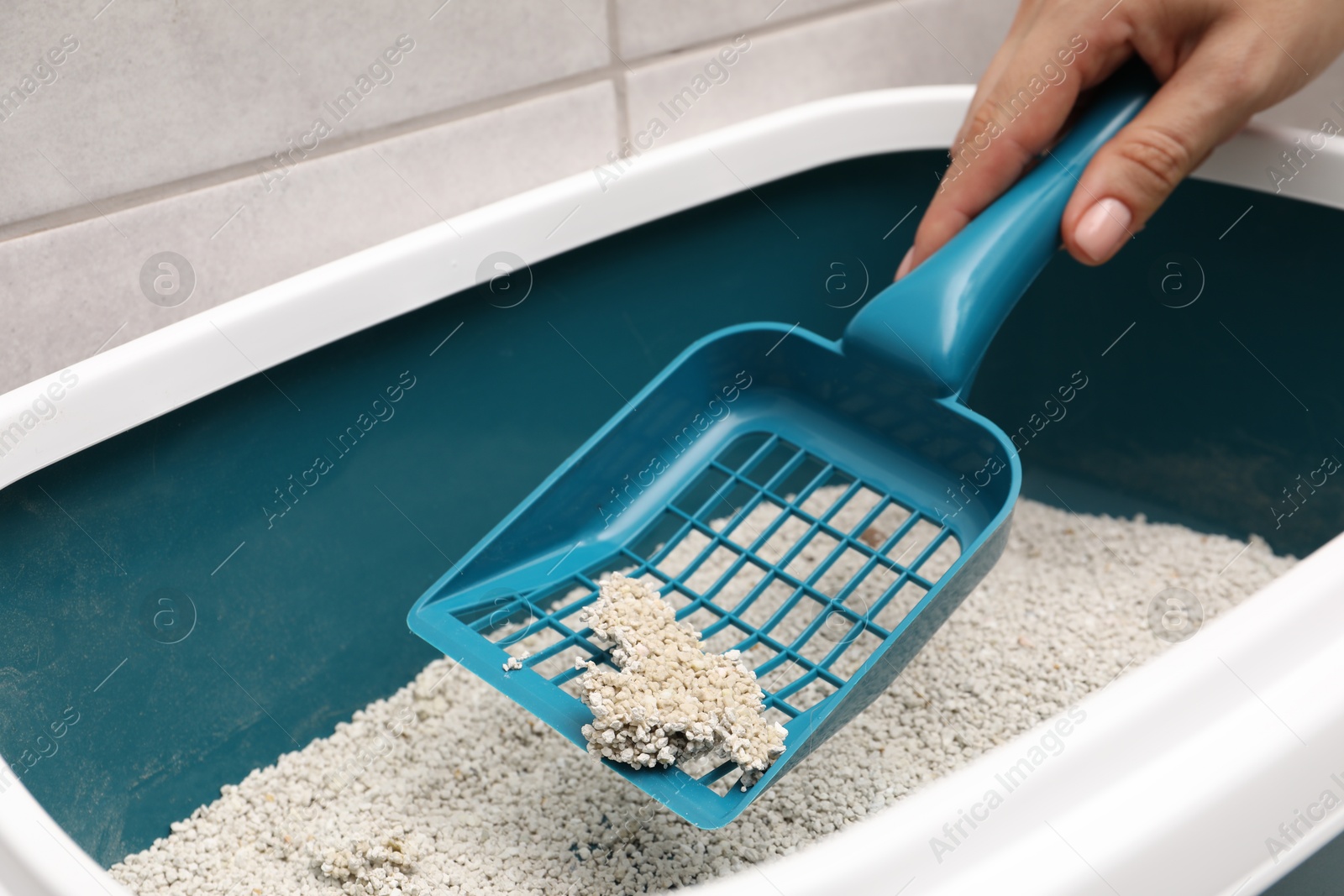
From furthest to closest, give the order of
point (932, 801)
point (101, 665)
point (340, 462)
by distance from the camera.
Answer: point (340, 462) → point (101, 665) → point (932, 801)

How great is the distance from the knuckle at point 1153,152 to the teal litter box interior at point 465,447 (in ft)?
0.57

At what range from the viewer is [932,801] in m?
0.39

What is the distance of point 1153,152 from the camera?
750 mm

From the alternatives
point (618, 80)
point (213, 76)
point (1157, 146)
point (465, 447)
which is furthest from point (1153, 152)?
point (213, 76)

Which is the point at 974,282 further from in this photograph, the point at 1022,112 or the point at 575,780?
the point at 575,780

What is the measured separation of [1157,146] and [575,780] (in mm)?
627

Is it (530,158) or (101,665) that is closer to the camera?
(101,665)

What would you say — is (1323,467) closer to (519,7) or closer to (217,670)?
(519,7)

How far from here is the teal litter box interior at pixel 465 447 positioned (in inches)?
26.5

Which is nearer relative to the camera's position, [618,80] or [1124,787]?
[1124,787]

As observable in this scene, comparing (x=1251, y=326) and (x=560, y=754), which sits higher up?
(x=1251, y=326)

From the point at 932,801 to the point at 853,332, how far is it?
0.46 metres

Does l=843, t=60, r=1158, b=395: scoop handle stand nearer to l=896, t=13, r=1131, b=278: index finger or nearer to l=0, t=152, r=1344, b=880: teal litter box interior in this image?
l=896, t=13, r=1131, b=278: index finger

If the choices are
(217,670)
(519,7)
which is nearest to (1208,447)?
(519,7)
